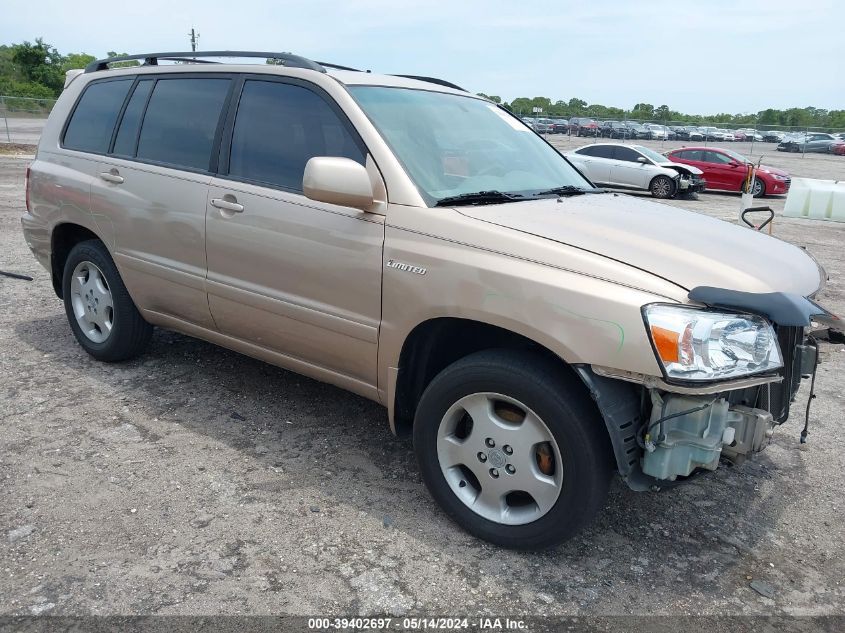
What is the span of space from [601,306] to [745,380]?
56cm

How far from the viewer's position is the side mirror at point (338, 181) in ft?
9.96

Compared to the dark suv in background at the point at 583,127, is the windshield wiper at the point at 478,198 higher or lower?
lower

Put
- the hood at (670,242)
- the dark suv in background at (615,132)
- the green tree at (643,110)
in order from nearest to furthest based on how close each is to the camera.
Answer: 1. the hood at (670,242)
2. the dark suv in background at (615,132)
3. the green tree at (643,110)

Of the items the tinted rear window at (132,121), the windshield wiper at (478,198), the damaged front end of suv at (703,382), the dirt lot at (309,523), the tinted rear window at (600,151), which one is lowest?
the dirt lot at (309,523)

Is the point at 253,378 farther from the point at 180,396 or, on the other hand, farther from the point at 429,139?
the point at 429,139

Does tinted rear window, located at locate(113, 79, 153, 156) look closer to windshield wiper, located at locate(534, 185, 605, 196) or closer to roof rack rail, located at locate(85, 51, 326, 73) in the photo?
roof rack rail, located at locate(85, 51, 326, 73)

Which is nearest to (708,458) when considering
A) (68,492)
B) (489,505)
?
(489,505)

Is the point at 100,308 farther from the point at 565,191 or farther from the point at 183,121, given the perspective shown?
the point at 565,191

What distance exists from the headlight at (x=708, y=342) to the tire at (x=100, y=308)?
3437mm

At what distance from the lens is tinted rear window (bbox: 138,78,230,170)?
13.1ft

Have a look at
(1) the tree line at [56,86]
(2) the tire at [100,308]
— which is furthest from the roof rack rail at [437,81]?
(1) the tree line at [56,86]

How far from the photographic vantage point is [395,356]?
3.18 metres

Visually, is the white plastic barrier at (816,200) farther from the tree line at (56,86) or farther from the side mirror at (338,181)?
the tree line at (56,86)

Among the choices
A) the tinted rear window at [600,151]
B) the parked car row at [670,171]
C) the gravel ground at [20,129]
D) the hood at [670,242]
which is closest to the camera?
the hood at [670,242]
